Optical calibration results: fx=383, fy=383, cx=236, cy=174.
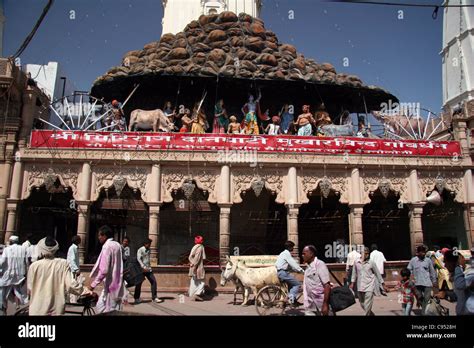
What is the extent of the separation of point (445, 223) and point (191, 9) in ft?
73.3

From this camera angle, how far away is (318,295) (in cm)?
595

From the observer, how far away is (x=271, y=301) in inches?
360


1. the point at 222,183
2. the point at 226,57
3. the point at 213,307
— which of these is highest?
the point at 226,57

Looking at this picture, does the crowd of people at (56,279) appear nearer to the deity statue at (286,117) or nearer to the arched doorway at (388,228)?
the arched doorway at (388,228)

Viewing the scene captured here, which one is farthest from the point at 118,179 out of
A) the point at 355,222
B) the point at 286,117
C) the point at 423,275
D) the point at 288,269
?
the point at 423,275

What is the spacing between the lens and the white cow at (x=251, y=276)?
10.1 meters

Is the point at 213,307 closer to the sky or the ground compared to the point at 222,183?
closer to the ground

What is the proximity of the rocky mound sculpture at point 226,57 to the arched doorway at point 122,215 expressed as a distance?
23.7 feet

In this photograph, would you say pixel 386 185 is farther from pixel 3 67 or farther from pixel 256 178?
pixel 3 67

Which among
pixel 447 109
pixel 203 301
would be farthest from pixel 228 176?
pixel 447 109

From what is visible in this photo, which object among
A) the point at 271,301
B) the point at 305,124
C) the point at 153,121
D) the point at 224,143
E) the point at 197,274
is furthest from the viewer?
the point at 305,124

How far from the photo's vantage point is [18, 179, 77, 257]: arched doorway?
Result: 16.3 m

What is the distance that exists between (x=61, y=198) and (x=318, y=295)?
15.5 meters

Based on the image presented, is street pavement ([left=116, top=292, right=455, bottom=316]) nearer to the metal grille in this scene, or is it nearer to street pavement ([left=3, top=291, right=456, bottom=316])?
street pavement ([left=3, top=291, right=456, bottom=316])
